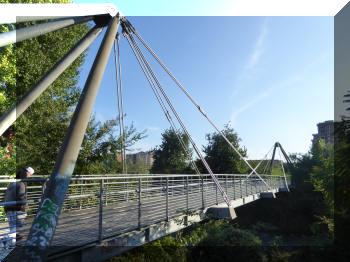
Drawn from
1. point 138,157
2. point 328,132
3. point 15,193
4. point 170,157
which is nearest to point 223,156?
point 170,157

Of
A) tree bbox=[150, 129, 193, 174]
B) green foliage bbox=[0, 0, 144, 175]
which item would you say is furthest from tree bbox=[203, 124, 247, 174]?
green foliage bbox=[0, 0, 144, 175]

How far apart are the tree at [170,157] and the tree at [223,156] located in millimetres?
2771

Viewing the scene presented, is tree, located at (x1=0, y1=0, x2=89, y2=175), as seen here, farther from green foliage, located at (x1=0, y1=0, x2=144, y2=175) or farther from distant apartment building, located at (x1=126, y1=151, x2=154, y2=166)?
distant apartment building, located at (x1=126, y1=151, x2=154, y2=166)

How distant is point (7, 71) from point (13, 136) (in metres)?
2.75

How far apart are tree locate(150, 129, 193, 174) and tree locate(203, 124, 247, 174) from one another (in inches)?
109

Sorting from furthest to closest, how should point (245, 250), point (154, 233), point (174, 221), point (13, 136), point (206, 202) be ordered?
point (13, 136) < point (206, 202) < point (245, 250) < point (174, 221) < point (154, 233)

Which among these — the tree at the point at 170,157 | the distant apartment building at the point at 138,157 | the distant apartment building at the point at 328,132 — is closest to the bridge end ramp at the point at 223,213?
the distant apartment building at the point at 328,132

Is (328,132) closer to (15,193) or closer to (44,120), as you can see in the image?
(44,120)

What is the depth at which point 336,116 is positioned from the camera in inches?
192

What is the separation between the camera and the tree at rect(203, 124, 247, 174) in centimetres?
3006

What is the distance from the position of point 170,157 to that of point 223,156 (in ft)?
21.1

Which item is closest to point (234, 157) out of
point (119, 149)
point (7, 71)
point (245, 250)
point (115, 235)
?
point (119, 149)

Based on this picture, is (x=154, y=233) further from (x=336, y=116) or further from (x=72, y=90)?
(x=72, y=90)

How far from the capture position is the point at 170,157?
1246 inches
